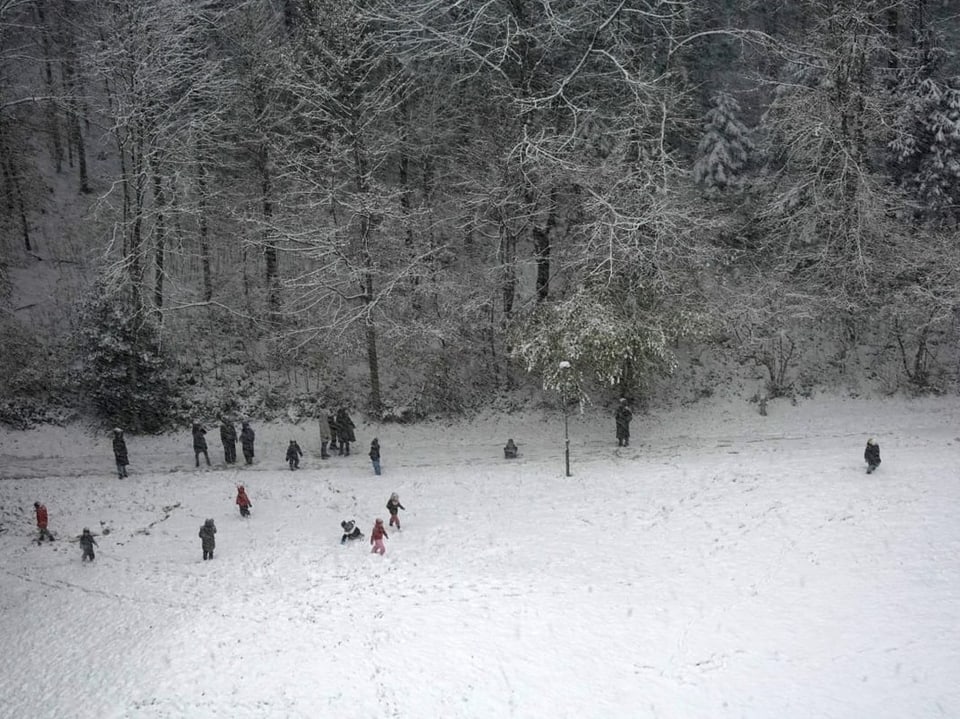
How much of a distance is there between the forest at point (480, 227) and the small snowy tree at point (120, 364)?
0.11 meters

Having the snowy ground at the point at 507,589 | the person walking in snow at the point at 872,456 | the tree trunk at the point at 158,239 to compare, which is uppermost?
the tree trunk at the point at 158,239

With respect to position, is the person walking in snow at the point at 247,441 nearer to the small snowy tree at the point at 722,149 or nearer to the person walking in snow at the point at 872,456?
the person walking in snow at the point at 872,456

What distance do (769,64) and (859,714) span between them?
3071 centimetres

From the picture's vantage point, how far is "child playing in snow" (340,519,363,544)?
58.6 feet

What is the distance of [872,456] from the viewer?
19562mm

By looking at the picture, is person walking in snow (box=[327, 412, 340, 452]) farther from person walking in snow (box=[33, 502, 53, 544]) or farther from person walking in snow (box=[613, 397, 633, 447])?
person walking in snow (box=[613, 397, 633, 447])

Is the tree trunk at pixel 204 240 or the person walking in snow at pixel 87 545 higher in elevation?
the tree trunk at pixel 204 240

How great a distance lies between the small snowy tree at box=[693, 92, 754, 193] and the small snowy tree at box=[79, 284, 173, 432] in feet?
77.6

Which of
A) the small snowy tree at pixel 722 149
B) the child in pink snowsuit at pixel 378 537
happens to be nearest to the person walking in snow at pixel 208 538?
the child in pink snowsuit at pixel 378 537

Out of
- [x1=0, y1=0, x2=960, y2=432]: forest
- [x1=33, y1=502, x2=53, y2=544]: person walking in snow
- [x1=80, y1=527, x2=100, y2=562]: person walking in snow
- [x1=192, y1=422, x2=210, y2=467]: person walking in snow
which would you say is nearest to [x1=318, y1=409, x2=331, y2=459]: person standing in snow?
[x1=0, y1=0, x2=960, y2=432]: forest

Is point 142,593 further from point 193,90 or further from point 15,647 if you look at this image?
point 193,90

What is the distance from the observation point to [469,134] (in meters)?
29.6

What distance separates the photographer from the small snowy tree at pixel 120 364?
25656 mm

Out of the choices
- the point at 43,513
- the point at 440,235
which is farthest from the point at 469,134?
the point at 43,513
